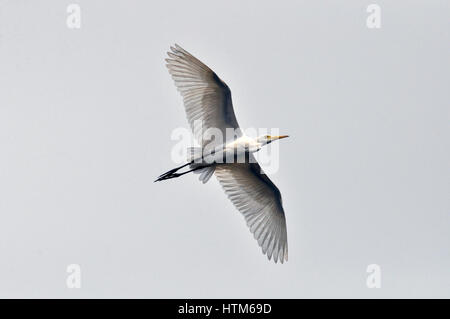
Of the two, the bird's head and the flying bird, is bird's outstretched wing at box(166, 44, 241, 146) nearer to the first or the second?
the flying bird

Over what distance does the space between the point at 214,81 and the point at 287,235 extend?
10.5 ft

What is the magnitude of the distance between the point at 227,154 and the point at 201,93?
3.80 ft

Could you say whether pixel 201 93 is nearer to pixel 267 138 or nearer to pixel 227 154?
pixel 227 154

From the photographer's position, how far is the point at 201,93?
15.3m

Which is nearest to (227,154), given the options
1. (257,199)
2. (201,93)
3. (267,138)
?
(267,138)

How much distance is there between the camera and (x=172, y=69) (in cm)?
1521

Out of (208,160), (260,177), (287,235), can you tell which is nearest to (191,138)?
(208,160)

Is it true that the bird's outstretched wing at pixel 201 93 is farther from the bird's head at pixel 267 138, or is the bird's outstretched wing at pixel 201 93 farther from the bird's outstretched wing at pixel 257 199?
the bird's outstretched wing at pixel 257 199

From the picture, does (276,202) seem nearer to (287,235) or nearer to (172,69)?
(287,235)

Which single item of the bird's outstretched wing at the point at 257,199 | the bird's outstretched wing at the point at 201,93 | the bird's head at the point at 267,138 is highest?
the bird's outstretched wing at the point at 201,93

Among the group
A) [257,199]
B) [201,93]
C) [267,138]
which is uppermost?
[201,93]

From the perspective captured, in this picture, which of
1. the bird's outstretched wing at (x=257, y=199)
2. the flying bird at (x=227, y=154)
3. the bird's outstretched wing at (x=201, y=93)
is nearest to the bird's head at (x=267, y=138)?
the flying bird at (x=227, y=154)

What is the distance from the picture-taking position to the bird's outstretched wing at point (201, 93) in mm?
15141

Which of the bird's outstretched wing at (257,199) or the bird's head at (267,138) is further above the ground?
the bird's head at (267,138)
